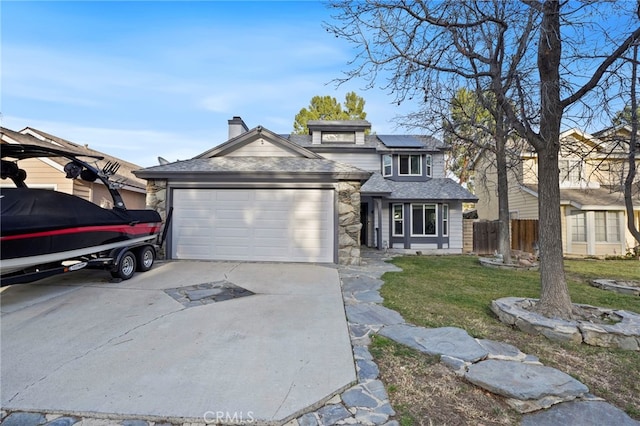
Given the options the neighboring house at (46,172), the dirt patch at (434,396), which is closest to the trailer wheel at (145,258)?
the neighboring house at (46,172)

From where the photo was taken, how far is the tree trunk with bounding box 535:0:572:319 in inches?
166

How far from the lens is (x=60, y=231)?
4711mm

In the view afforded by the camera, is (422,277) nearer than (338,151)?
Yes

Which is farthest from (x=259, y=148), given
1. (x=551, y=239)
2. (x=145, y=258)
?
(x=551, y=239)

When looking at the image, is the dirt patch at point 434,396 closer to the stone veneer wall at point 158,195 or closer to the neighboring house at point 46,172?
the stone veneer wall at point 158,195

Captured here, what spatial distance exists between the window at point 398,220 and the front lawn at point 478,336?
7.00 metres

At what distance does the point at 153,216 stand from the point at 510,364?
23.7 ft

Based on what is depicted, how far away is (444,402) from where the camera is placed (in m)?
2.46

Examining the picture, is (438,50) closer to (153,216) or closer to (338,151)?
(153,216)

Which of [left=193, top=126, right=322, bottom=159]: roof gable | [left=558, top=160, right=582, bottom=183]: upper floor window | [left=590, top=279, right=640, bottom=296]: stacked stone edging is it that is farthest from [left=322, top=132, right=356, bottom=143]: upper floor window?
[left=590, top=279, right=640, bottom=296]: stacked stone edging

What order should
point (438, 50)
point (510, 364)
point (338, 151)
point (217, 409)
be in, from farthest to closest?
point (338, 151)
point (438, 50)
point (510, 364)
point (217, 409)

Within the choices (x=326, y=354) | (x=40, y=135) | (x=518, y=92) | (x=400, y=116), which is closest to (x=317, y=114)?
(x=400, y=116)
